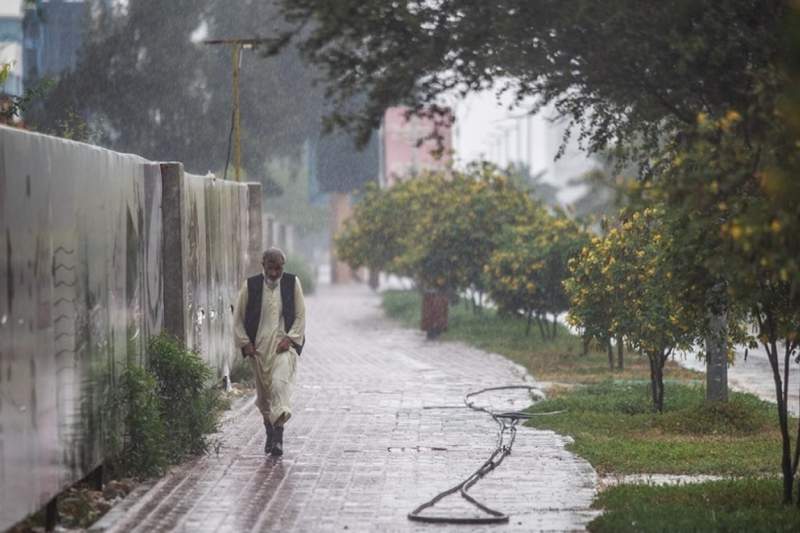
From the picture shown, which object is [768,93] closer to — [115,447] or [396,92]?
[396,92]

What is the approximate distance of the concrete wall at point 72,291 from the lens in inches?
344

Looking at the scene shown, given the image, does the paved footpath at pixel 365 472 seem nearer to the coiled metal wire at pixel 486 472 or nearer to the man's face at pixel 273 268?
the coiled metal wire at pixel 486 472

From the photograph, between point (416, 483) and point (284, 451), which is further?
point (284, 451)

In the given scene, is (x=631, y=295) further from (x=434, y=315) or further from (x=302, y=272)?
(x=302, y=272)

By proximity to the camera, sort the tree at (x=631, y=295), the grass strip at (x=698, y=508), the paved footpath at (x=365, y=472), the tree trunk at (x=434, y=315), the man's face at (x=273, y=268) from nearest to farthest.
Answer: the grass strip at (x=698, y=508), the paved footpath at (x=365, y=472), the man's face at (x=273, y=268), the tree at (x=631, y=295), the tree trunk at (x=434, y=315)

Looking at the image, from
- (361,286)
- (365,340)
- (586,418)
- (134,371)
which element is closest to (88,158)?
(134,371)

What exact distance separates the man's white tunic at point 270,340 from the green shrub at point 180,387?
1.87 feet

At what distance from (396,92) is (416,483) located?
11.1 ft

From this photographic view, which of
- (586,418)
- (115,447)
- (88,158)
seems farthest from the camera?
(586,418)

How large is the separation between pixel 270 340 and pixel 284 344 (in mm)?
124

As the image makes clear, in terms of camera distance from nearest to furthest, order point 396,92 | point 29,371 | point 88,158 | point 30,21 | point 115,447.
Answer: point 29,371 < point 396,92 < point 88,158 < point 115,447 < point 30,21

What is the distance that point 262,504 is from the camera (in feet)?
36.1

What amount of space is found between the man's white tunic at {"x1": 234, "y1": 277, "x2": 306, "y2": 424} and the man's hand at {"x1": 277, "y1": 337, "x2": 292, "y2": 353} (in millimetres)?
30

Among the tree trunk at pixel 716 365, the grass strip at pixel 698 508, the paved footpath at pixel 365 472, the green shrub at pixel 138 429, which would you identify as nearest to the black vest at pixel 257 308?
the paved footpath at pixel 365 472
